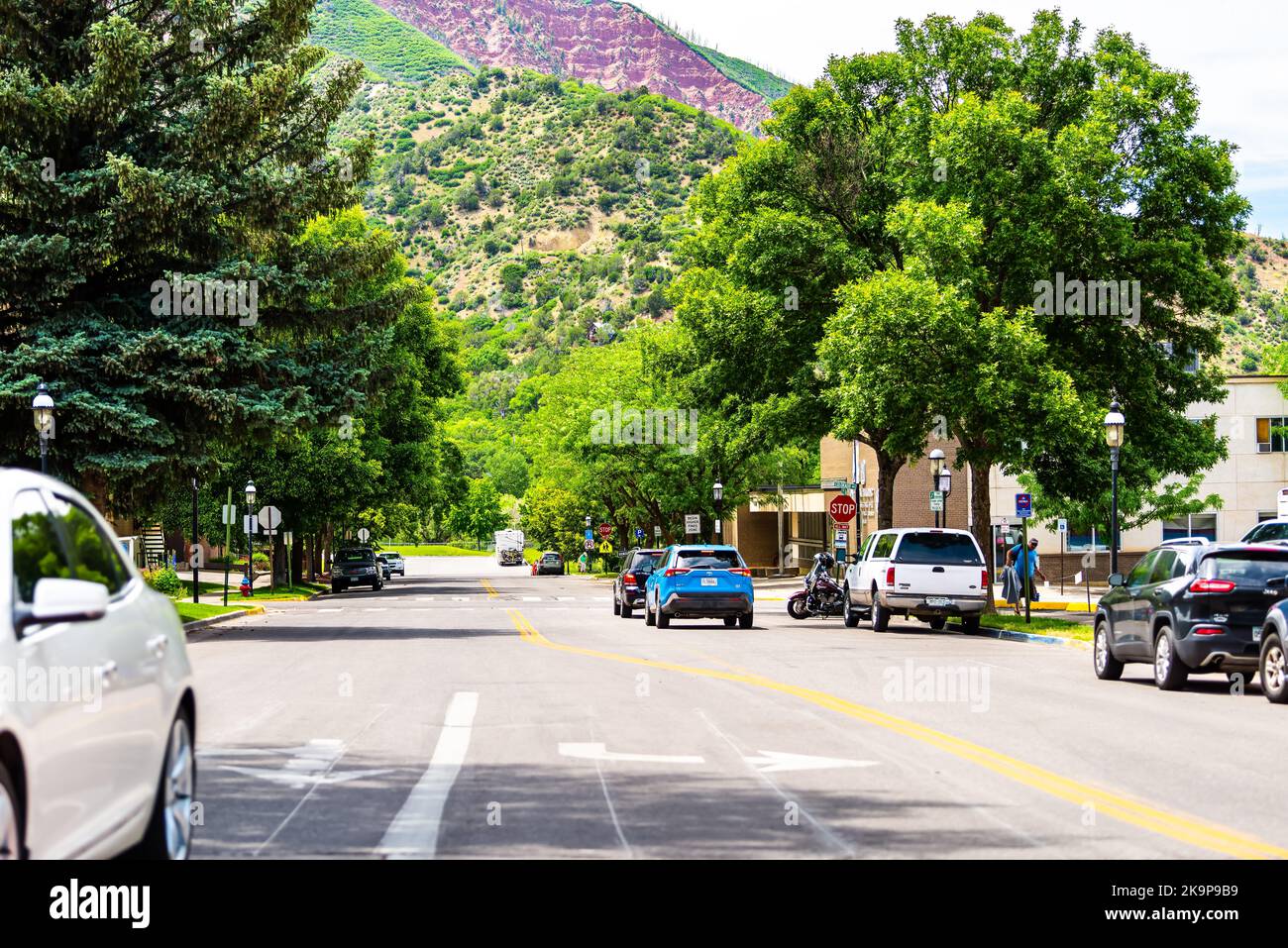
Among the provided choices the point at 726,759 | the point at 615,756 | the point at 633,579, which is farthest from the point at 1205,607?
the point at 633,579

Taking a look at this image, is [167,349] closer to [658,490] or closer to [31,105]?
[31,105]

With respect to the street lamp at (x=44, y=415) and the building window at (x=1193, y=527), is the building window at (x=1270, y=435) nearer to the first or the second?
the building window at (x=1193, y=527)

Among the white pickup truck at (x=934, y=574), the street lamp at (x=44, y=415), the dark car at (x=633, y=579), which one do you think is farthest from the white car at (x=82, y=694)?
the dark car at (x=633, y=579)

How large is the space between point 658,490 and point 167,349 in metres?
43.3

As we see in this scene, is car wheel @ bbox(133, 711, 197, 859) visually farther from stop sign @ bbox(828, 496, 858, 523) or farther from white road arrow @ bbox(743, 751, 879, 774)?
stop sign @ bbox(828, 496, 858, 523)

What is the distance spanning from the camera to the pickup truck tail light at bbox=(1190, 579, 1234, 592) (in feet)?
60.6

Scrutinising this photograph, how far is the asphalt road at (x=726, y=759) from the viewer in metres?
8.70

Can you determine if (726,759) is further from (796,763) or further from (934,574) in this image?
(934,574)

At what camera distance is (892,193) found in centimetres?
4109

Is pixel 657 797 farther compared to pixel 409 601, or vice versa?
pixel 409 601

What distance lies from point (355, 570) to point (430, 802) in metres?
61.6

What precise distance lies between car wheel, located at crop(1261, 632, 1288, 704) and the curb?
23762mm

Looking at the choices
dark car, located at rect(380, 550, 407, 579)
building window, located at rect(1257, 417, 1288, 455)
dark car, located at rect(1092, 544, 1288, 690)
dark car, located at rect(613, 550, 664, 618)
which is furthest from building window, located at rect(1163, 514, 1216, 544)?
dark car, located at rect(1092, 544, 1288, 690)
